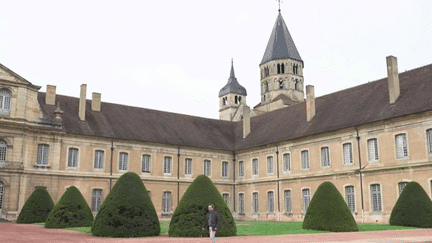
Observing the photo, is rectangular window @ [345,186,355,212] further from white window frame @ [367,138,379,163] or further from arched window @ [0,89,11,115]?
arched window @ [0,89,11,115]

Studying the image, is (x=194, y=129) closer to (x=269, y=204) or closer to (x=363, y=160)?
(x=269, y=204)

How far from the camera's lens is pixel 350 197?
27828mm

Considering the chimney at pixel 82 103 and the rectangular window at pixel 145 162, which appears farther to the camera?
the rectangular window at pixel 145 162

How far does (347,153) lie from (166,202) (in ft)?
45.9

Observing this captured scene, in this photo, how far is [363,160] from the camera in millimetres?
27094

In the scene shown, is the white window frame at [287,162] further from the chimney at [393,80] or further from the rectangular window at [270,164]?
the chimney at [393,80]

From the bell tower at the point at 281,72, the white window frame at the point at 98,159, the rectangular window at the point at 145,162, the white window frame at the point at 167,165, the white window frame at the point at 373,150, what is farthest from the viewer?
the bell tower at the point at 281,72

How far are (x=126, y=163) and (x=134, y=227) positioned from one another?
17.5 metres

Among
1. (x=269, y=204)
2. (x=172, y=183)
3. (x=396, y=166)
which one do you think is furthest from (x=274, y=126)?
(x=396, y=166)

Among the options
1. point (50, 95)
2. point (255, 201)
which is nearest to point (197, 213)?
point (255, 201)

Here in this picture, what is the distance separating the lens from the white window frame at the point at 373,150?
2653 centimetres

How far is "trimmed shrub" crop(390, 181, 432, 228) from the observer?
20.0m

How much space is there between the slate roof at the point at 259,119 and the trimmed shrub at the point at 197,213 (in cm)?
1390

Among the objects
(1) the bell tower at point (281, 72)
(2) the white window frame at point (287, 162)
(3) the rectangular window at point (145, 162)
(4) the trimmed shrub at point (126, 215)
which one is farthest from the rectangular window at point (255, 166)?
(1) the bell tower at point (281, 72)
